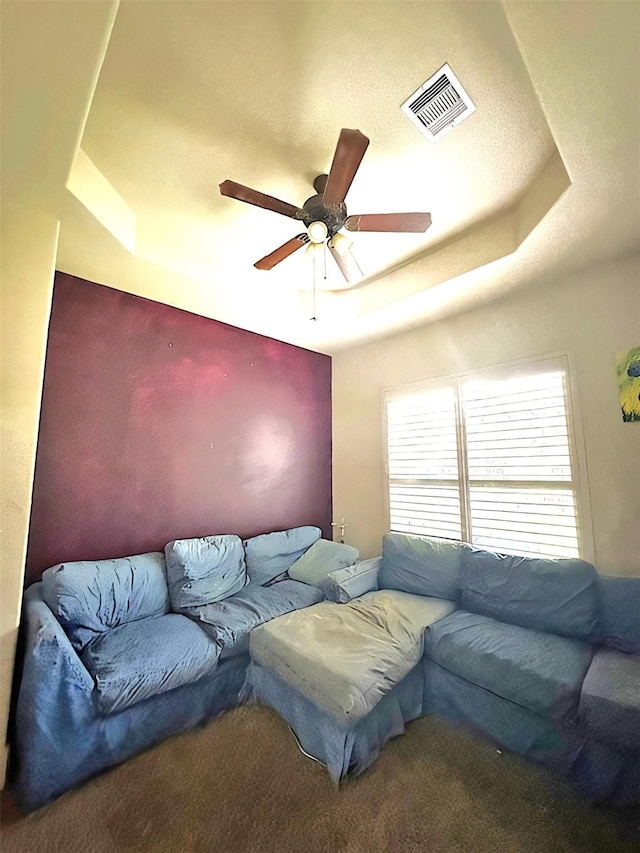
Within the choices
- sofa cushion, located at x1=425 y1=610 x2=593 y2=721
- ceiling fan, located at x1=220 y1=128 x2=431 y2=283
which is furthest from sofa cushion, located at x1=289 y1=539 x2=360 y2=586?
ceiling fan, located at x1=220 y1=128 x2=431 y2=283

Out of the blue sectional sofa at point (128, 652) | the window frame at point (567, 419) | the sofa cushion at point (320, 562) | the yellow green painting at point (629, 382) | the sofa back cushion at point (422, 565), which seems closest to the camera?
the blue sectional sofa at point (128, 652)

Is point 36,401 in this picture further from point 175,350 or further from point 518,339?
point 518,339

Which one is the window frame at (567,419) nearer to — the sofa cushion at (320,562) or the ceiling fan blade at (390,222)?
the sofa cushion at (320,562)

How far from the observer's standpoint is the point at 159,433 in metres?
2.57

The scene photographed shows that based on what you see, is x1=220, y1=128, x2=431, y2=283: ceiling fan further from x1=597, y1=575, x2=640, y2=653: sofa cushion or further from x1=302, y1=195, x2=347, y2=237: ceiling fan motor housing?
x1=597, y1=575, x2=640, y2=653: sofa cushion

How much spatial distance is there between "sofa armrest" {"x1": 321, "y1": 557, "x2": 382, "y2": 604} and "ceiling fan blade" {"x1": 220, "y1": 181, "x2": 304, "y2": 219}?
2296 mm

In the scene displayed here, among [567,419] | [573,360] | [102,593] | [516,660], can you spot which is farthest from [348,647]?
[573,360]

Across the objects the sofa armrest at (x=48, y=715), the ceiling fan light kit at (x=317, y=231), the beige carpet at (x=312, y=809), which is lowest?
the beige carpet at (x=312, y=809)

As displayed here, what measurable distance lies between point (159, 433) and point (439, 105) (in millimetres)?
2512

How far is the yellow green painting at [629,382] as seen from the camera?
191cm

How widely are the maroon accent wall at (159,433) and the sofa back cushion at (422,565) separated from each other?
1055mm

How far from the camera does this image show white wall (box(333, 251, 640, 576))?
196cm

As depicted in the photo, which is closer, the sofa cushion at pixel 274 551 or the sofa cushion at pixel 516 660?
the sofa cushion at pixel 516 660

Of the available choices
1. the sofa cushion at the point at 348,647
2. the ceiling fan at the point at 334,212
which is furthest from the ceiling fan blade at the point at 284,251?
the sofa cushion at the point at 348,647
